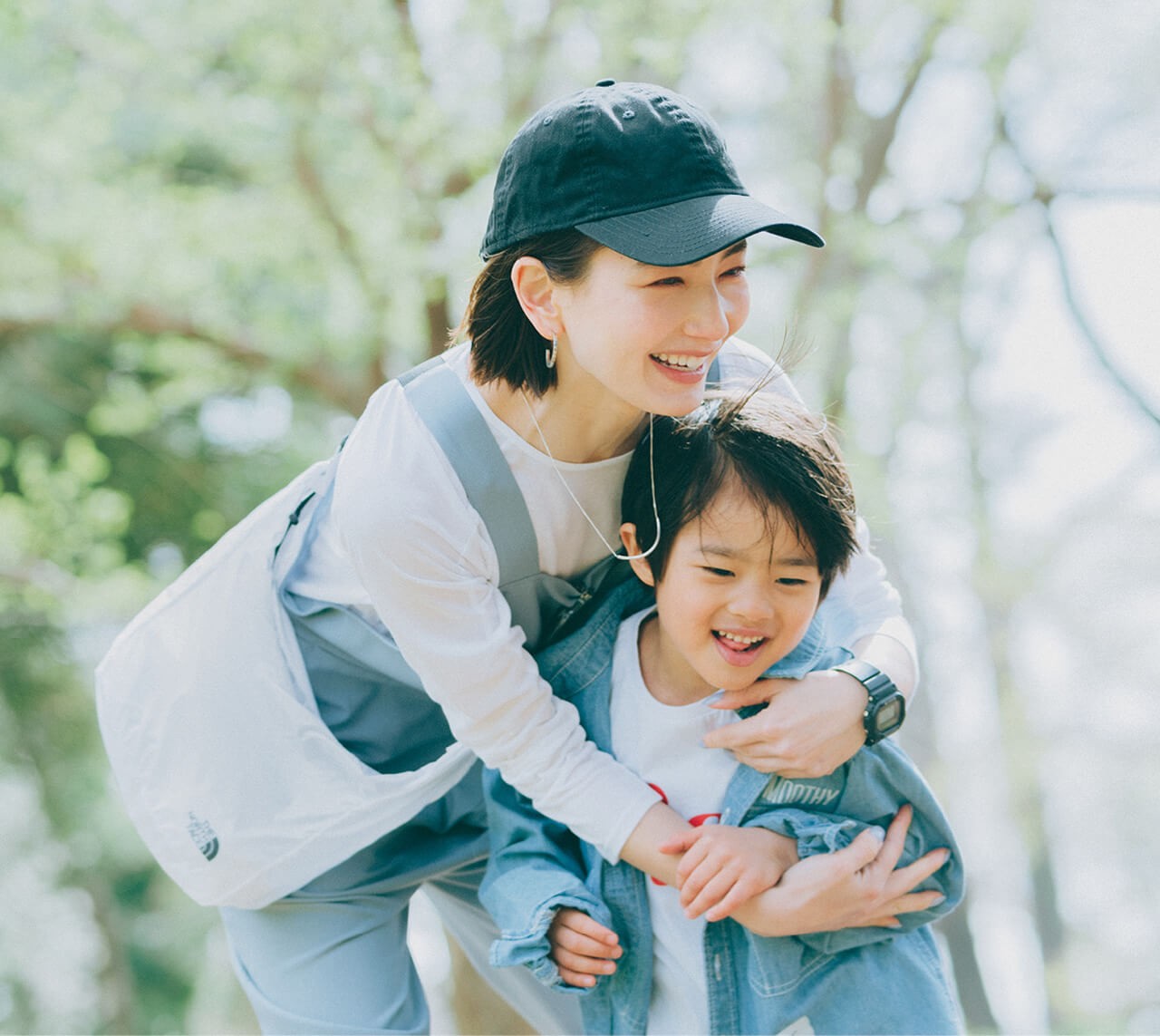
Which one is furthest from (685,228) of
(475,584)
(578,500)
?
(475,584)

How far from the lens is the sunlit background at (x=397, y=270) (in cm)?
435

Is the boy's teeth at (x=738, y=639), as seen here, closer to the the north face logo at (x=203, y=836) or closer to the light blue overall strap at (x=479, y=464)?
the light blue overall strap at (x=479, y=464)

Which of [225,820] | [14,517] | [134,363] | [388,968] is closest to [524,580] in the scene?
[225,820]

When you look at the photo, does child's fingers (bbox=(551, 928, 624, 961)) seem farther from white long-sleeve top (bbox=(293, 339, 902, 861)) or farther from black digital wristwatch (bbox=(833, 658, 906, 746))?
black digital wristwatch (bbox=(833, 658, 906, 746))

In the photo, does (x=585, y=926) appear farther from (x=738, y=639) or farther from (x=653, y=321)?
(x=653, y=321)

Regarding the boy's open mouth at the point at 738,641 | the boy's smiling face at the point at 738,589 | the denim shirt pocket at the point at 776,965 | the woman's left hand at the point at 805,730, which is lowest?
the denim shirt pocket at the point at 776,965

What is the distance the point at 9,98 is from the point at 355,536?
4.01m

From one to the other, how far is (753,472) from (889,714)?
1.25ft

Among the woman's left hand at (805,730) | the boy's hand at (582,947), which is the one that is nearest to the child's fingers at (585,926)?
the boy's hand at (582,947)

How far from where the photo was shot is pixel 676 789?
1.71 m

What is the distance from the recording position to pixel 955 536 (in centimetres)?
720

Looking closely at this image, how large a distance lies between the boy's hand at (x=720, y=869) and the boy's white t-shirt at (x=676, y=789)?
10cm

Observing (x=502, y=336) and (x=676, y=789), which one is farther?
(x=676, y=789)

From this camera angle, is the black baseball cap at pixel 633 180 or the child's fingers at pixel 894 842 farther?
the child's fingers at pixel 894 842
